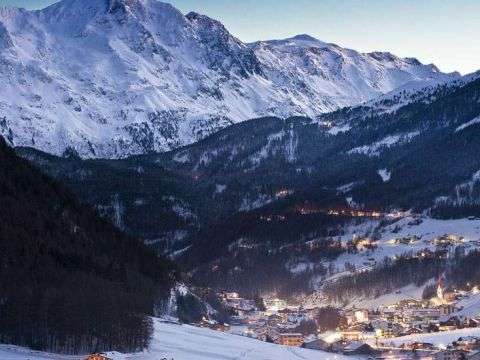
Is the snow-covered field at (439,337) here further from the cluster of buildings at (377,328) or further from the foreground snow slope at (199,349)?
the foreground snow slope at (199,349)

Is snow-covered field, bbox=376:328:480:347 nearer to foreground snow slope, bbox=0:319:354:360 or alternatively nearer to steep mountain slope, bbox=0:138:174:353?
foreground snow slope, bbox=0:319:354:360

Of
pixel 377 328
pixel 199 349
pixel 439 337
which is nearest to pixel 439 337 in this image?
pixel 439 337

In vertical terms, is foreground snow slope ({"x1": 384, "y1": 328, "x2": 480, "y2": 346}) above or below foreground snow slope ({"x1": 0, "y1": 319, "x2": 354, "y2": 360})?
above

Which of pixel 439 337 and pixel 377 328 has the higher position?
pixel 377 328

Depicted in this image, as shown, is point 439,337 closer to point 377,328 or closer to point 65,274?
Answer: point 377,328

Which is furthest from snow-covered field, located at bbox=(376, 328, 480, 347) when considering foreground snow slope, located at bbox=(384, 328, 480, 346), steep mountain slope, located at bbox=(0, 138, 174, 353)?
steep mountain slope, located at bbox=(0, 138, 174, 353)
